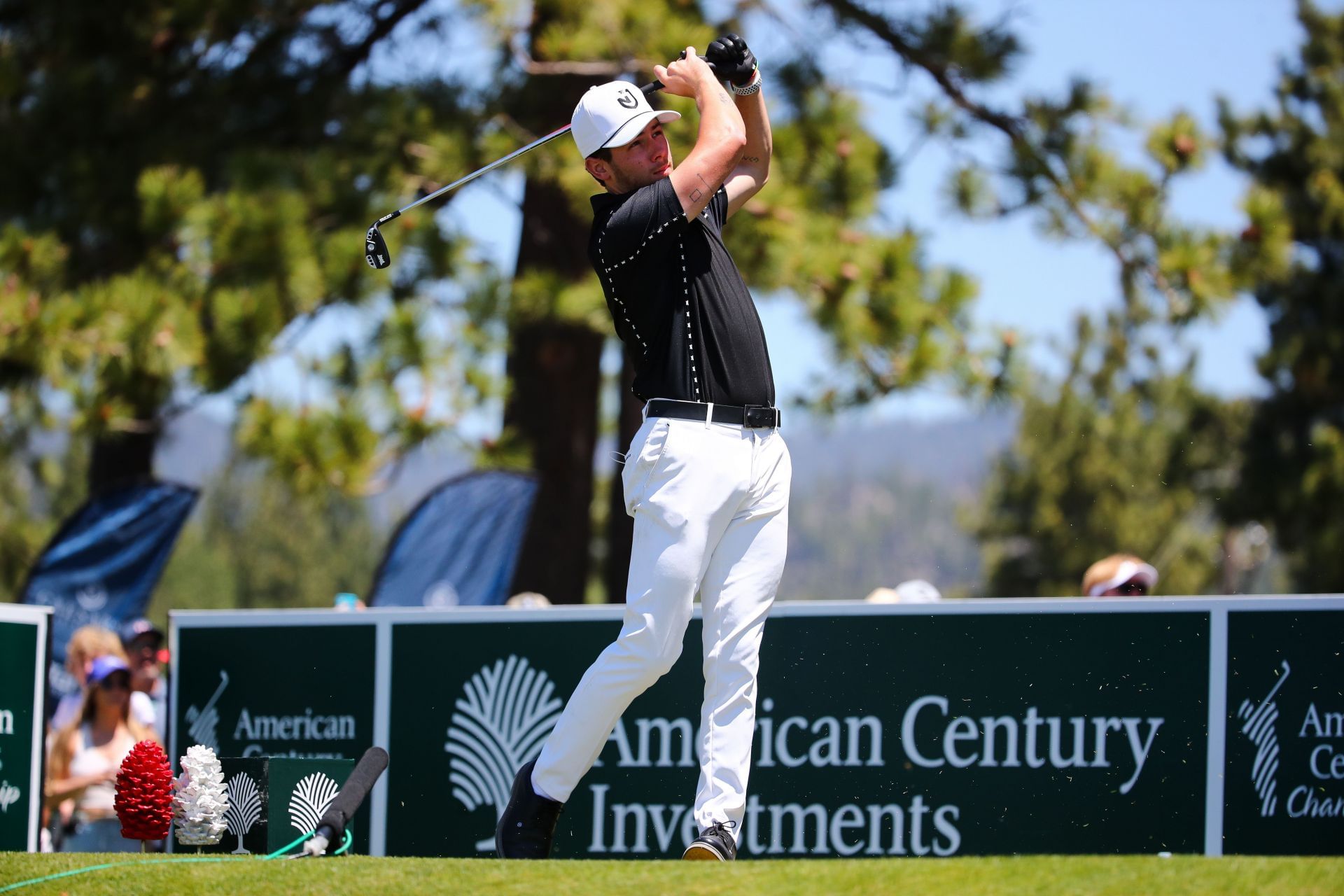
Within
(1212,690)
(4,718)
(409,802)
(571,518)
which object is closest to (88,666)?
(4,718)

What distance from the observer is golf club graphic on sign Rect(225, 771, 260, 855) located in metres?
4.98

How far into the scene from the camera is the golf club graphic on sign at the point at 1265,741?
534 cm

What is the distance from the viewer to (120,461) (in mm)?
12781

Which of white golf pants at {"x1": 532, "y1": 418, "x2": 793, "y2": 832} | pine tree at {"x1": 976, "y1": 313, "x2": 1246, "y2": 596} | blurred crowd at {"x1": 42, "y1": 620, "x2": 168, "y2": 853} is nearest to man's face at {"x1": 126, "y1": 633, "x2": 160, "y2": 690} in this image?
blurred crowd at {"x1": 42, "y1": 620, "x2": 168, "y2": 853}

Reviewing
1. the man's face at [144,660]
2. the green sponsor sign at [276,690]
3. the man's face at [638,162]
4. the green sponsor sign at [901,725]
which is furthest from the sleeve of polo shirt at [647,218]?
the man's face at [144,660]

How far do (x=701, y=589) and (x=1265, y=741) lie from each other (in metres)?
2.15

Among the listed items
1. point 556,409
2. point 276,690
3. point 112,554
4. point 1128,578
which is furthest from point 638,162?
point 112,554

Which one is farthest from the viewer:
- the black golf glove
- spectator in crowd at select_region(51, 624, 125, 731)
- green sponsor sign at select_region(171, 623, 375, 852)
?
spectator in crowd at select_region(51, 624, 125, 731)

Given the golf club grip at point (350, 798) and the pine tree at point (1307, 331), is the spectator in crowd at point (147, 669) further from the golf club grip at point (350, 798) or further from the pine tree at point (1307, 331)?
the pine tree at point (1307, 331)

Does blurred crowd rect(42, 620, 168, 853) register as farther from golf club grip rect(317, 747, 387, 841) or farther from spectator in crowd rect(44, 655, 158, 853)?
golf club grip rect(317, 747, 387, 841)

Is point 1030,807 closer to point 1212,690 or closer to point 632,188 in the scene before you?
point 1212,690

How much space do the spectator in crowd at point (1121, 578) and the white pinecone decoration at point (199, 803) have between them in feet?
12.4

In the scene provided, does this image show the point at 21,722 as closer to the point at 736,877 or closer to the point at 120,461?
the point at 736,877

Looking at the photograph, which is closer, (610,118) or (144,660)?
(610,118)
